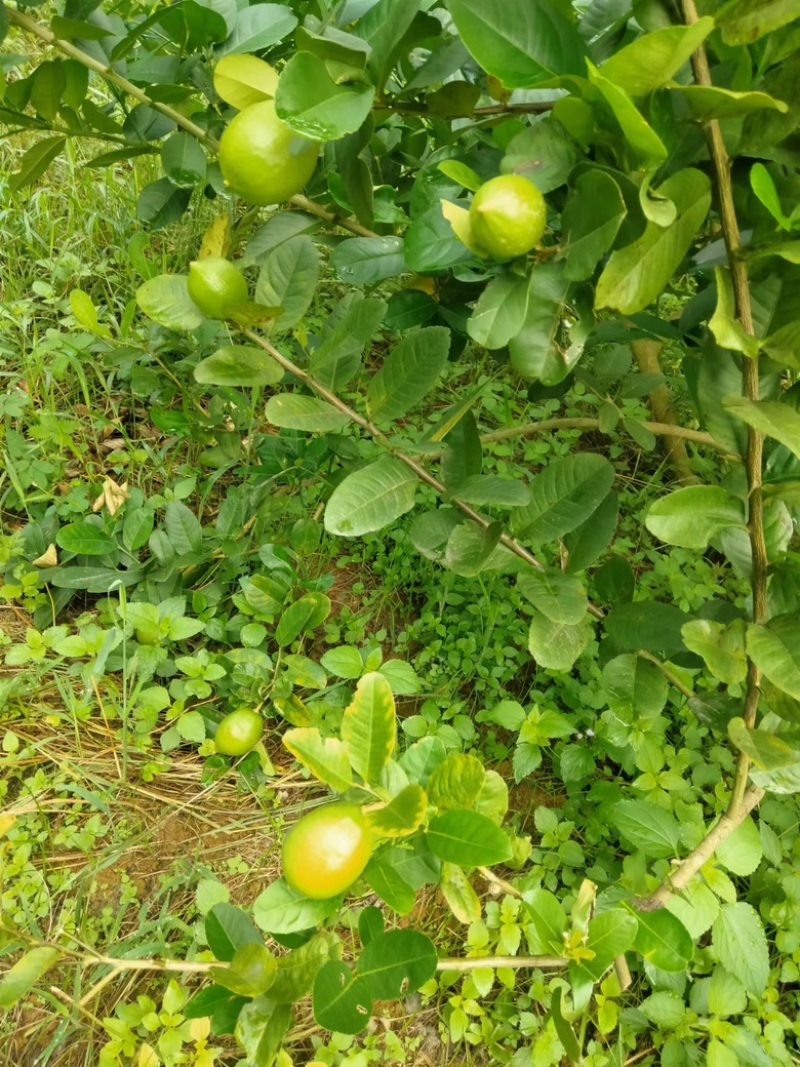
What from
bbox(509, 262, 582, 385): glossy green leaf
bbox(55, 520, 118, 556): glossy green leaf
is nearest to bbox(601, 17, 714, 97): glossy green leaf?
bbox(509, 262, 582, 385): glossy green leaf

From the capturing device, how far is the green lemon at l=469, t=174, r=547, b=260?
538mm

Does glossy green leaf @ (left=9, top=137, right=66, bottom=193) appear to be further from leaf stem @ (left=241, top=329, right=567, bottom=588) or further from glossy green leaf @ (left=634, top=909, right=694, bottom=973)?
glossy green leaf @ (left=634, top=909, right=694, bottom=973)

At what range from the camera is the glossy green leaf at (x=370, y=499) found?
0.78 metres

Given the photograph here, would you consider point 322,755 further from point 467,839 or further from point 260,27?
point 260,27

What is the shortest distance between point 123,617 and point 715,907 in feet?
4.08

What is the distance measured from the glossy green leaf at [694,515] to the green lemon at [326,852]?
1.24ft

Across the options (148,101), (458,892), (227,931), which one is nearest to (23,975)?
(227,931)

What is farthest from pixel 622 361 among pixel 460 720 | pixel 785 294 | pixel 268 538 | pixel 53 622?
pixel 53 622

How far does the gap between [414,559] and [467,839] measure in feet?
4.19

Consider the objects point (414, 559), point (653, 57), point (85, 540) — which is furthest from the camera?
point (414, 559)

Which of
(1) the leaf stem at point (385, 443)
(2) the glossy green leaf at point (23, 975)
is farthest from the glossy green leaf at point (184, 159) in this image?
(2) the glossy green leaf at point (23, 975)

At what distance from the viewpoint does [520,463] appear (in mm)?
2238

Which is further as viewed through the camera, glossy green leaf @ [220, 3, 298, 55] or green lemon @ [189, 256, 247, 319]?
glossy green leaf @ [220, 3, 298, 55]

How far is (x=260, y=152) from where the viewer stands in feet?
1.99
